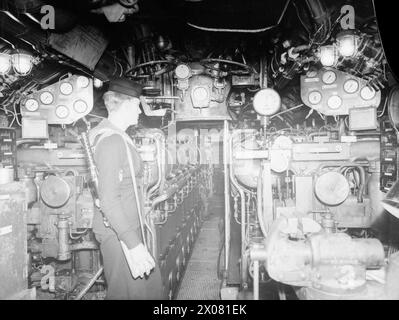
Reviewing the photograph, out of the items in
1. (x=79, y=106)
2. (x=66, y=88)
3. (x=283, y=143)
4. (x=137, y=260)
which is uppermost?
(x=66, y=88)

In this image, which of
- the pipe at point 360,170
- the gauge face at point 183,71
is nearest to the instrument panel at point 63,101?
the gauge face at point 183,71

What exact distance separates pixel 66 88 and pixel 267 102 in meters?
3.18

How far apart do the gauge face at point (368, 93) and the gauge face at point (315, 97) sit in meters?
0.60


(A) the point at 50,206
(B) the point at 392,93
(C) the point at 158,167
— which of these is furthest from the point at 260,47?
(A) the point at 50,206

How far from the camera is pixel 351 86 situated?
4703mm

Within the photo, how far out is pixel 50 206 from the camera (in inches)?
140

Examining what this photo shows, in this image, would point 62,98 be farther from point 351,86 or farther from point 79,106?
point 351,86

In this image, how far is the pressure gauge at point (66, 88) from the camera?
497 centimetres

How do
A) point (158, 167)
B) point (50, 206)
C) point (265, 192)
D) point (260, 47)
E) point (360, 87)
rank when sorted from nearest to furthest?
point (265, 192) → point (158, 167) → point (50, 206) → point (360, 87) → point (260, 47)

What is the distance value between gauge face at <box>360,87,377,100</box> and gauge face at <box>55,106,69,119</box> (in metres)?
4.57

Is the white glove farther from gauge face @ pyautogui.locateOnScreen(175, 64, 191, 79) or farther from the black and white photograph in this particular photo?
gauge face @ pyautogui.locateOnScreen(175, 64, 191, 79)

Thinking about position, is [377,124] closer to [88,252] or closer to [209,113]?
[209,113]

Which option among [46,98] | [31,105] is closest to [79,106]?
[46,98]
